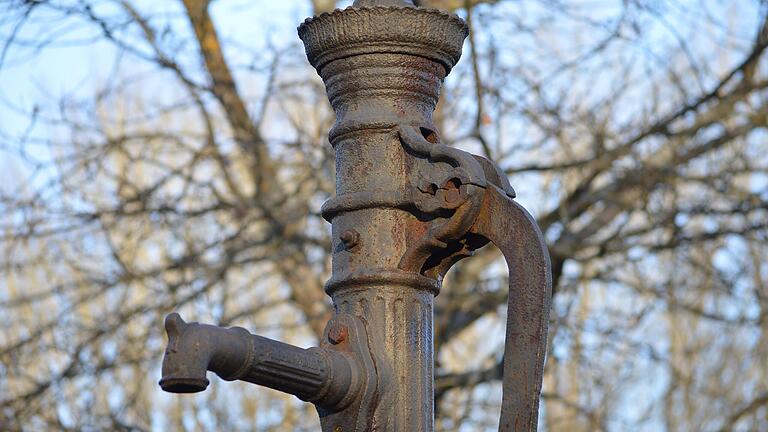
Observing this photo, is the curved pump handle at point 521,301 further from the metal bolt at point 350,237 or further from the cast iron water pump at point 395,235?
the metal bolt at point 350,237

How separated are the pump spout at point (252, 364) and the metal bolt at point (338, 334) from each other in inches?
2.1

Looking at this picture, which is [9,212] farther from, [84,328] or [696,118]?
[696,118]

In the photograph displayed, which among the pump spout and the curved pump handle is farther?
the curved pump handle

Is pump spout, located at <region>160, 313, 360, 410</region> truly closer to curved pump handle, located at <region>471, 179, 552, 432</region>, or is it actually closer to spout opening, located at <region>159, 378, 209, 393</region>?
spout opening, located at <region>159, 378, 209, 393</region>

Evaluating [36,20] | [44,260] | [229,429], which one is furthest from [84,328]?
[36,20]

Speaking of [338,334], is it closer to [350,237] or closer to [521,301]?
[350,237]

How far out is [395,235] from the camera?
94.8 inches

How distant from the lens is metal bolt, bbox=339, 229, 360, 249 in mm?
2416

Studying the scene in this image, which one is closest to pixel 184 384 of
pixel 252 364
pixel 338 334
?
pixel 252 364

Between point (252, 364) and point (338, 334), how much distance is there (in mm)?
282

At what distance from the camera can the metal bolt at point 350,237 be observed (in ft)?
7.93

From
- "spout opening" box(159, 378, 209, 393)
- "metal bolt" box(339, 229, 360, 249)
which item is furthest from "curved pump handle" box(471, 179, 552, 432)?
"spout opening" box(159, 378, 209, 393)

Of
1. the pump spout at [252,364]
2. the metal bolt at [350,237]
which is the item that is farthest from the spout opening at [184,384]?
the metal bolt at [350,237]

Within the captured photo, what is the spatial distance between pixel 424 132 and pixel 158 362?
507 centimetres
